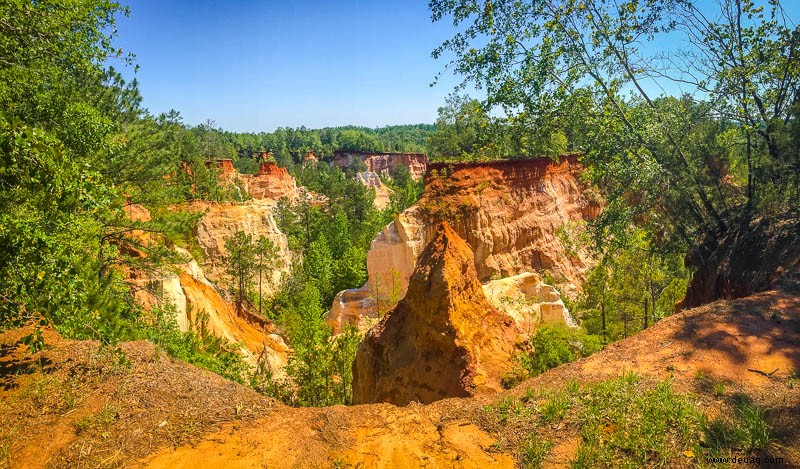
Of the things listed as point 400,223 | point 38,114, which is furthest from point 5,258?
point 400,223

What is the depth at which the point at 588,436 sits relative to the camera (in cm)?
412

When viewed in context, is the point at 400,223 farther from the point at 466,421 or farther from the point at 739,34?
the point at 466,421

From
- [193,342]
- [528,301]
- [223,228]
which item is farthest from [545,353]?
[223,228]

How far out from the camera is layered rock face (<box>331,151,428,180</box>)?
9038 cm

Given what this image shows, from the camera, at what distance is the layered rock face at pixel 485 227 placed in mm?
25672

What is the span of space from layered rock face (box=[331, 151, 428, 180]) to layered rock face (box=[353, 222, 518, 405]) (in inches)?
3097

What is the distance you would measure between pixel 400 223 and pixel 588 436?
21929mm

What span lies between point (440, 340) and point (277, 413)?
541cm

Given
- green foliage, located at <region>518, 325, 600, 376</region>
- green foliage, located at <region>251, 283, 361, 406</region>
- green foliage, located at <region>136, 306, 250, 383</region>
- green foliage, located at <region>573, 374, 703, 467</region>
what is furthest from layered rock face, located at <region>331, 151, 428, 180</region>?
green foliage, located at <region>573, 374, 703, 467</region>

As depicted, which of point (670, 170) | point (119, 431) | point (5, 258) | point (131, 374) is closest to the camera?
point (5, 258)

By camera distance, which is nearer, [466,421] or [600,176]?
[466,421]

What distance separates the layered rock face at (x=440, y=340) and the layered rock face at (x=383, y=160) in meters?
78.7

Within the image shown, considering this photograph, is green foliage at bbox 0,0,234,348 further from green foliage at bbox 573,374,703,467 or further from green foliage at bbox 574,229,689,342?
green foliage at bbox 574,229,689,342

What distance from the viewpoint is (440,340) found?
9.84 m
